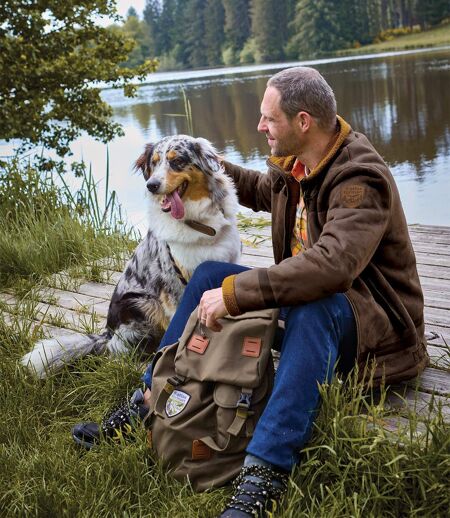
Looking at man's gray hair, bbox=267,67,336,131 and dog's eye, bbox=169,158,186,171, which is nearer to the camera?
man's gray hair, bbox=267,67,336,131

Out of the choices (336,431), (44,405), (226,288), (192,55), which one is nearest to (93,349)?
(44,405)

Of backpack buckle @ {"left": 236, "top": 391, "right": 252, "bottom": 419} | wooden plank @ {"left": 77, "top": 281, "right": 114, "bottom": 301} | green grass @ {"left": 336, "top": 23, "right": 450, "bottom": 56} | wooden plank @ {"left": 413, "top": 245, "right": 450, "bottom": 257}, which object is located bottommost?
wooden plank @ {"left": 413, "top": 245, "right": 450, "bottom": 257}

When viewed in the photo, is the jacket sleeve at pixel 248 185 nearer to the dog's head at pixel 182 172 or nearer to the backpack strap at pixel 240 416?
the dog's head at pixel 182 172

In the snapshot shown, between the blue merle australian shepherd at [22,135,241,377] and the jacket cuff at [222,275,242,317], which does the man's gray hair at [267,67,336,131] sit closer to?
the jacket cuff at [222,275,242,317]

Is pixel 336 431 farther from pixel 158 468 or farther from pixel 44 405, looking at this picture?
pixel 44 405

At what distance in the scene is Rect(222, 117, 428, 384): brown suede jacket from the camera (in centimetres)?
209

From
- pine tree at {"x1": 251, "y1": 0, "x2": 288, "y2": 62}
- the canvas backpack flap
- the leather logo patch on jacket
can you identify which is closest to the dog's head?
the canvas backpack flap

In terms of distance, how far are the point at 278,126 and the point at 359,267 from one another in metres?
0.64

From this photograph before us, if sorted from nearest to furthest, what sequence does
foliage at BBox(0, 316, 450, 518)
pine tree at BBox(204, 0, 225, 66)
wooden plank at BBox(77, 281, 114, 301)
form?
1. foliage at BBox(0, 316, 450, 518)
2. wooden plank at BBox(77, 281, 114, 301)
3. pine tree at BBox(204, 0, 225, 66)

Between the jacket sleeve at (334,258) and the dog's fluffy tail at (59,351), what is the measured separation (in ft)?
3.93

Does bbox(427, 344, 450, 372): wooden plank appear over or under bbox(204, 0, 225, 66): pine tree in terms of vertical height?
under

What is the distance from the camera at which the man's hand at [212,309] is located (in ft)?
7.22

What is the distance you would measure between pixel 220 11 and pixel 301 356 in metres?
66.8

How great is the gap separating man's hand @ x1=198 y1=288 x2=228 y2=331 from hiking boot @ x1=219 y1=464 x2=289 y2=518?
1.61ft
